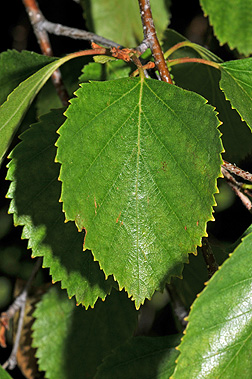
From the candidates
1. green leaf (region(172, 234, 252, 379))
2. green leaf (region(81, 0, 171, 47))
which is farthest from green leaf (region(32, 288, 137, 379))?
green leaf (region(81, 0, 171, 47))

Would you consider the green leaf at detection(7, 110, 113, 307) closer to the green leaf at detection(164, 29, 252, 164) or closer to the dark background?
the green leaf at detection(164, 29, 252, 164)

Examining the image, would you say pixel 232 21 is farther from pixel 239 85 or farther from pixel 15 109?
pixel 15 109

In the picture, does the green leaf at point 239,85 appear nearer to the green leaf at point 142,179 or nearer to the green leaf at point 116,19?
the green leaf at point 142,179

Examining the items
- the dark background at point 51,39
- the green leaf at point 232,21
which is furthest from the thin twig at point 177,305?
the green leaf at point 232,21

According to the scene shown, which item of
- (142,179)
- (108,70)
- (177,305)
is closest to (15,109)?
(142,179)

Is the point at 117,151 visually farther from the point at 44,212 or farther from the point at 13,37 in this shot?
the point at 13,37

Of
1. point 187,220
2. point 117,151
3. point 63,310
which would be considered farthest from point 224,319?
point 63,310
